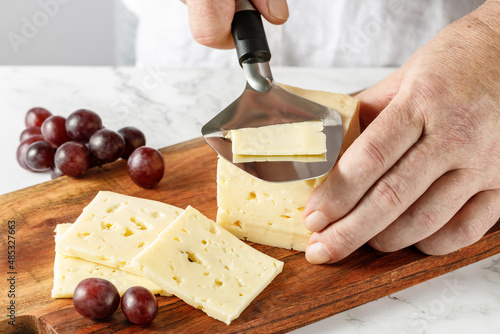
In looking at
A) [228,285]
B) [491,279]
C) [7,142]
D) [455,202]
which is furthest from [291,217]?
[7,142]

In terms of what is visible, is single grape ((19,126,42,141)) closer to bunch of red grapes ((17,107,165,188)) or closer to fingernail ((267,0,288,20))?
bunch of red grapes ((17,107,165,188))

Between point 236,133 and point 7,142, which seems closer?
point 236,133

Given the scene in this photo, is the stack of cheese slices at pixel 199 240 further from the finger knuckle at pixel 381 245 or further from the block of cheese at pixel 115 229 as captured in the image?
the finger knuckle at pixel 381 245

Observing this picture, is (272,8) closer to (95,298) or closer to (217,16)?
(217,16)

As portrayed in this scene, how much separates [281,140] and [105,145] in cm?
71

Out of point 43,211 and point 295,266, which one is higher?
point 43,211

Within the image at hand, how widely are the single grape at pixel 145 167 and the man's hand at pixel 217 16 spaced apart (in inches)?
17.1

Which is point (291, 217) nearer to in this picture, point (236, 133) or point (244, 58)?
point (236, 133)

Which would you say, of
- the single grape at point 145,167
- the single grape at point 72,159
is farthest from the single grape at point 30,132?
the single grape at point 145,167

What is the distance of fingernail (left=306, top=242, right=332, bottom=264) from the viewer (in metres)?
1.58

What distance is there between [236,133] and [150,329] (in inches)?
21.4

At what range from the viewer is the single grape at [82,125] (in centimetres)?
205

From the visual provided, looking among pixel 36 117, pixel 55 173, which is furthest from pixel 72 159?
pixel 36 117

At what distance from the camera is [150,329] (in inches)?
56.2
